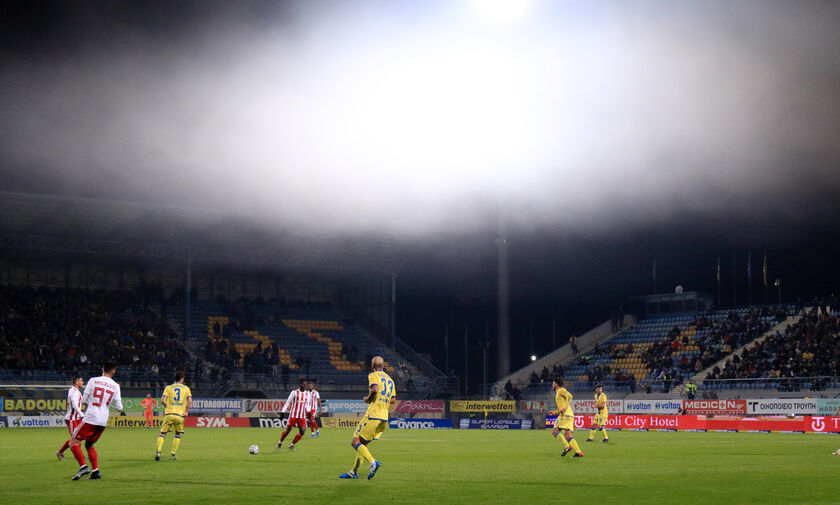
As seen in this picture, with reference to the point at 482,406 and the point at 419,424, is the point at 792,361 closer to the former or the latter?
the point at 482,406

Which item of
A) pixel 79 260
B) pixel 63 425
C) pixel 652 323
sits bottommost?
pixel 63 425

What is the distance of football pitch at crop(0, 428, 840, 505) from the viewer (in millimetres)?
13453

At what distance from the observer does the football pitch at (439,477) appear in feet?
44.1

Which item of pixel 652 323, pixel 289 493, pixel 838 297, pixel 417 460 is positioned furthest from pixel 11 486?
pixel 652 323

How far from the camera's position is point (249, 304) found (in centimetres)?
7169

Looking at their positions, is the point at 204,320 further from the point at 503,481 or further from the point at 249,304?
the point at 503,481

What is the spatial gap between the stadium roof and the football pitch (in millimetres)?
30859

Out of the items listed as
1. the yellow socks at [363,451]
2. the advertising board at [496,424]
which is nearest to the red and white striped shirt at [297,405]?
the yellow socks at [363,451]

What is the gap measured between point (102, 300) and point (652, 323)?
40.2m

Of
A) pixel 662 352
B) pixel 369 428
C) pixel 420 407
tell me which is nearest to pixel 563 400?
pixel 369 428

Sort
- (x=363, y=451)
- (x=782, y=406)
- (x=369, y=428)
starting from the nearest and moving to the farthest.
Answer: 1. (x=363, y=451)
2. (x=369, y=428)
3. (x=782, y=406)

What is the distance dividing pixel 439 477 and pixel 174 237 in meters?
47.5

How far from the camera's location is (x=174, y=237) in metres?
61.4

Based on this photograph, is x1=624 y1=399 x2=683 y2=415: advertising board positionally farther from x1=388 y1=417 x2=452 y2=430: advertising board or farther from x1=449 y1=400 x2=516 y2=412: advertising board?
x1=388 y1=417 x2=452 y2=430: advertising board
